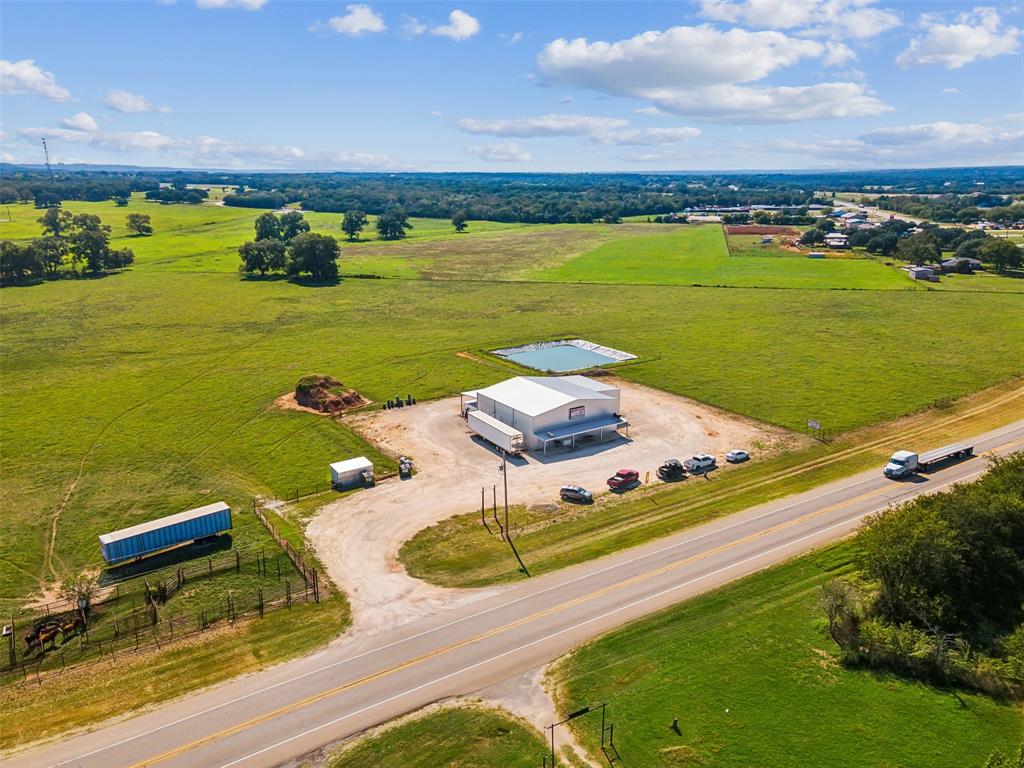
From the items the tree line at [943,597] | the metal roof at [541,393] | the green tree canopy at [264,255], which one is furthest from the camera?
the green tree canopy at [264,255]

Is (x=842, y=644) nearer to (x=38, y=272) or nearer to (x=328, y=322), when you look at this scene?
(x=328, y=322)

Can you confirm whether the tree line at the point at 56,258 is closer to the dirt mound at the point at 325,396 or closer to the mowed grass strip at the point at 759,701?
the dirt mound at the point at 325,396

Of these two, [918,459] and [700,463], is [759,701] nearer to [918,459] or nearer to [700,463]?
[700,463]

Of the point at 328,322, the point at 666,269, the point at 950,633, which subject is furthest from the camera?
the point at 666,269

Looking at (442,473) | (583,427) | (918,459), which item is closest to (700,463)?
(583,427)

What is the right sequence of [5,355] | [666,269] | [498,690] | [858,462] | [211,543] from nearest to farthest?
[498,690] < [211,543] < [858,462] < [5,355] < [666,269]

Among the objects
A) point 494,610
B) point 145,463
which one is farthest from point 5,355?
point 494,610

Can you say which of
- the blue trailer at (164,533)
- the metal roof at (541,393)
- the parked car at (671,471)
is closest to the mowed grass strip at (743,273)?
the metal roof at (541,393)
